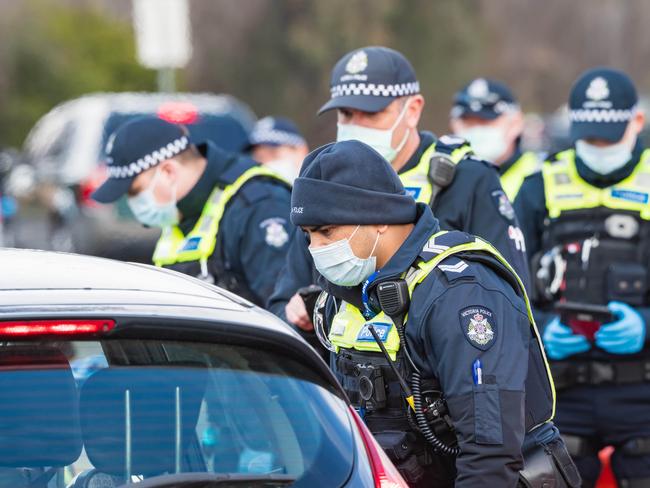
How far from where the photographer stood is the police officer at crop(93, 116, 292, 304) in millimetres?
5137

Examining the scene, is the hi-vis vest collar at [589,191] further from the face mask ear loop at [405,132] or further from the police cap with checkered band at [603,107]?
the face mask ear loop at [405,132]

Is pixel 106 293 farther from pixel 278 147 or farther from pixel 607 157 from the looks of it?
pixel 278 147

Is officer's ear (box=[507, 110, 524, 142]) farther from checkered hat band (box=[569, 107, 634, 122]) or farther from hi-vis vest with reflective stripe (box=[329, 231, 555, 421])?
hi-vis vest with reflective stripe (box=[329, 231, 555, 421])

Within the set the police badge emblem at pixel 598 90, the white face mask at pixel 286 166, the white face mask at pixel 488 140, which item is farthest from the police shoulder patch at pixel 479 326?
the white face mask at pixel 286 166

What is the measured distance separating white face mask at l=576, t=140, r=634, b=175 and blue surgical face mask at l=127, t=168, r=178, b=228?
1.67 m

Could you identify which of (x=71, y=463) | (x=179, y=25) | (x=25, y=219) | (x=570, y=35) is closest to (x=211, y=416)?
(x=71, y=463)

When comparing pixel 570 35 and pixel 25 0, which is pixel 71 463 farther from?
pixel 570 35

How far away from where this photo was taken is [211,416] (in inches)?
110

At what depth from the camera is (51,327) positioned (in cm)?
262

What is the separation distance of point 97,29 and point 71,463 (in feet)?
99.8

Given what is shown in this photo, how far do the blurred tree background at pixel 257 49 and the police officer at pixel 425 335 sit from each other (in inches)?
953

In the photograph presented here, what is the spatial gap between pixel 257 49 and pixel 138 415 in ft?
107

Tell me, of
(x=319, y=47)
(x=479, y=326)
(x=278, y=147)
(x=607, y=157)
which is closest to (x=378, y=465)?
(x=479, y=326)

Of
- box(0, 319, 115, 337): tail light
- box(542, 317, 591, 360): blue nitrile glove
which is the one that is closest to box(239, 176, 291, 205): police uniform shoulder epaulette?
box(542, 317, 591, 360): blue nitrile glove
